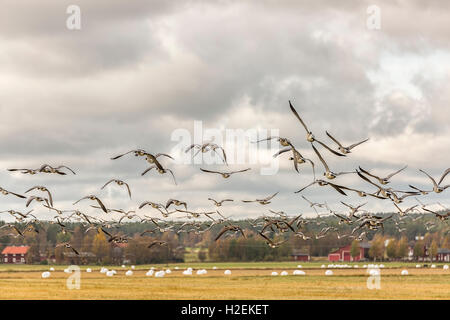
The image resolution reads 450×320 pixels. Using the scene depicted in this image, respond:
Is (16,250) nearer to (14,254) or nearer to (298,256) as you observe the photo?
(14,254)

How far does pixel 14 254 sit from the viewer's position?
17862 cm

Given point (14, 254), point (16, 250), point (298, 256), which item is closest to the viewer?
point (14, 254)

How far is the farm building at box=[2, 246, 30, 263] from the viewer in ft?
568

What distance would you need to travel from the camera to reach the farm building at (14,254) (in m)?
173

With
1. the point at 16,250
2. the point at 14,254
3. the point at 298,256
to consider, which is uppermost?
the point at 16,250

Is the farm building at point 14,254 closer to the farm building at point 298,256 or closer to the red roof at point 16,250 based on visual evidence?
the red roof at point 16,250

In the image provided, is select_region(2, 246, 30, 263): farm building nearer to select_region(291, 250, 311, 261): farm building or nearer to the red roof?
the red roof

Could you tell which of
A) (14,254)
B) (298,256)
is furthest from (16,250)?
(298,256)

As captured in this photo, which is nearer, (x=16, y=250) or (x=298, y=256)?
(x=16, y=250)

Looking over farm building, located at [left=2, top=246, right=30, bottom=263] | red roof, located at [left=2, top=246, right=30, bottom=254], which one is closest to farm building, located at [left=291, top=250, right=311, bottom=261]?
farm building, located at [left=2, top=246, right=30, bottom=263]

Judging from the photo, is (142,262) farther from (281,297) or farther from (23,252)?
(281,297)
